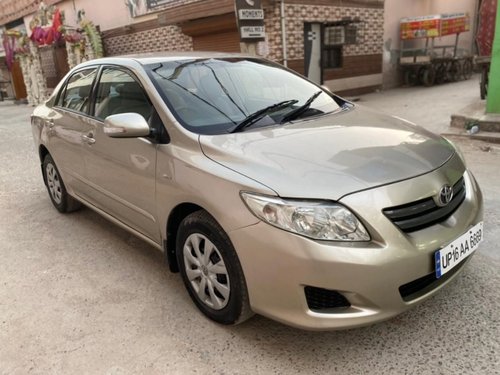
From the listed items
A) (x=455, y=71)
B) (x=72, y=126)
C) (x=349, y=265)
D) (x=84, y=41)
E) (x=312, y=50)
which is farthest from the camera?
(x=455, y=71)

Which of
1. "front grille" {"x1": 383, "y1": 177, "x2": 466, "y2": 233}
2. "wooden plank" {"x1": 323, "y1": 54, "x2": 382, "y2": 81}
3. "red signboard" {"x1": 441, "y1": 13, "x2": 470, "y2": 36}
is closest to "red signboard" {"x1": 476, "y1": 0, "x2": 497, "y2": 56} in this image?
"red signboard" {"x1": 441, "y1": 13, "x2": 470, "y2": 36}

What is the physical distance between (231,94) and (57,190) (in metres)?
2.52

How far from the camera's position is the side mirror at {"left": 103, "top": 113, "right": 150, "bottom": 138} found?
267 cm

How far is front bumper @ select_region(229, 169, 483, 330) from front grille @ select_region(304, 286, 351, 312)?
0.08 feet

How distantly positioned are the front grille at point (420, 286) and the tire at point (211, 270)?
0.79 m

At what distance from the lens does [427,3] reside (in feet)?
53.2

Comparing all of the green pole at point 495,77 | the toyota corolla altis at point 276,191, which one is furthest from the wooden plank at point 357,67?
the toyota corolla altis at point 276,191

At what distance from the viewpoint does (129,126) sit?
2.67 m

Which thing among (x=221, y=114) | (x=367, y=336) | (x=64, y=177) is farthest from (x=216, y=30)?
(x=367, y=336)

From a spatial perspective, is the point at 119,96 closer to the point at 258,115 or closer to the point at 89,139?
the point at 89,139

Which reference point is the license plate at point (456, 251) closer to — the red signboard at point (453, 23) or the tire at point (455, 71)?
the red signboard at point (453, 23)

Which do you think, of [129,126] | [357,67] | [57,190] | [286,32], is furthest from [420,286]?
[357,67]

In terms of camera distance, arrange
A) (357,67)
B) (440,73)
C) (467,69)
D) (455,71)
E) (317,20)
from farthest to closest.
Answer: (467,69)
(455,71)
(440,73)
(357,67)
(317,20)

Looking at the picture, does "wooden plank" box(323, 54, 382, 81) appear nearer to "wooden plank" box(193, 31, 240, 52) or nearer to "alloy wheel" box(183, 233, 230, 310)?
"wooden plank" box(193, 31, 240, 52)
